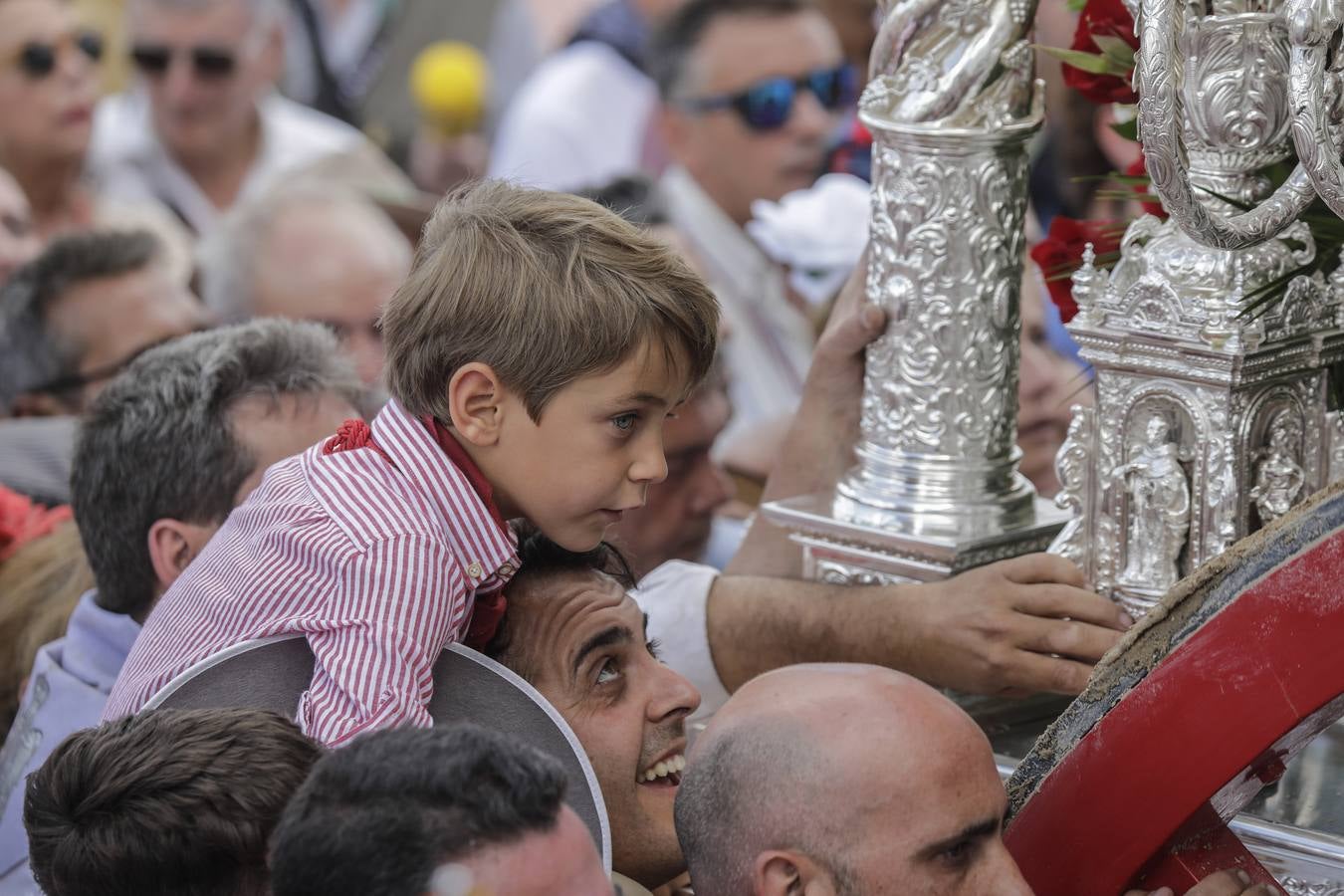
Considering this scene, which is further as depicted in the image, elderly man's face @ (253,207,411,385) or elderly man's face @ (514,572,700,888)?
elderly man's face @ (253,207,411,385)

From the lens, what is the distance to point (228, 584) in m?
2.13

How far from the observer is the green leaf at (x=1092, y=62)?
8.04ft

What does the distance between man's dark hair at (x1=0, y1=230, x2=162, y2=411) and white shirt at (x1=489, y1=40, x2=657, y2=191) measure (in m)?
2.20

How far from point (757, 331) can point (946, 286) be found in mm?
2626

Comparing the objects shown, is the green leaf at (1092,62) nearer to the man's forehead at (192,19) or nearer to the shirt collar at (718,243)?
the shirt collar at (718,243)

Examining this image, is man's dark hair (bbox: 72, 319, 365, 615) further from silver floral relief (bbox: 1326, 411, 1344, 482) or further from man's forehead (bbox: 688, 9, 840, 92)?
man's forehead (bbox: 688, 9, 840, 92)

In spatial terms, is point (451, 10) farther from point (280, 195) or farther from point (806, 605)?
point (806, 605)

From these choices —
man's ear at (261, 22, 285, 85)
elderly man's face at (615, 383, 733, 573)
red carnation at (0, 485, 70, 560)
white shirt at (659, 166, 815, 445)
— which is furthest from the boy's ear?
man's ear at (261, 22, 285, 85)

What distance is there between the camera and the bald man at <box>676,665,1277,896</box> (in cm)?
175

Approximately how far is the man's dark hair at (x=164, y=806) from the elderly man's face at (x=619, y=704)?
0.44 m

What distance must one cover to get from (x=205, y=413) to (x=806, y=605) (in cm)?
86

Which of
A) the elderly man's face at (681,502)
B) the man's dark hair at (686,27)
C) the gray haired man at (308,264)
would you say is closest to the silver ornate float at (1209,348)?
the elderly man's face at (681,502)

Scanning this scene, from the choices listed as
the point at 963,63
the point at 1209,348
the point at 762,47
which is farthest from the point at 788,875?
the point at 762,47

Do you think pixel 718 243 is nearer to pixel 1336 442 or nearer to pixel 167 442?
pixel 167 442
